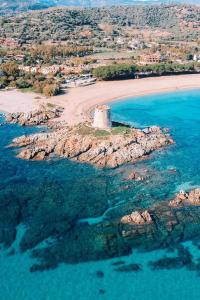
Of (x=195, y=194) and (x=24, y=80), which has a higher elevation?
(x=24, y=80)

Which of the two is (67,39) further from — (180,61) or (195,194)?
(195,194)

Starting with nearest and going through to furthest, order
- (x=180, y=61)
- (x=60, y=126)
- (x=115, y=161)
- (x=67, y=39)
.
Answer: (x=115, y=161) → (x=60, y=126) → (x=180, y=61) → (x=67, y=39)

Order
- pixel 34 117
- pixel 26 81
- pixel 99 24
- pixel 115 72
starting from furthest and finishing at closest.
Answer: pixel 99 24 < pixel 115 72 < pixel 26 81 < pixel 34 117

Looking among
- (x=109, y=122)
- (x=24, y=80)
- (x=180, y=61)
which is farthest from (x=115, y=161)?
(x=180, y=61)

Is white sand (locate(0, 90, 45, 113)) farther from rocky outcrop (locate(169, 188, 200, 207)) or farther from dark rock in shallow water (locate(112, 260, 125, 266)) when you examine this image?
dark rock in shallow water (locate(112, 260, 125, 266))

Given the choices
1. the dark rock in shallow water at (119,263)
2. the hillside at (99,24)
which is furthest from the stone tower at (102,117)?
the hillside at (99,24)

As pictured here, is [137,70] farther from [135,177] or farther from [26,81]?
[135,177]

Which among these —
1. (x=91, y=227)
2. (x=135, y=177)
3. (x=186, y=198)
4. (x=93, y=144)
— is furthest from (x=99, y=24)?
(x=91, y=227)

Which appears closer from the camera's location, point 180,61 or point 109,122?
point 109,122
